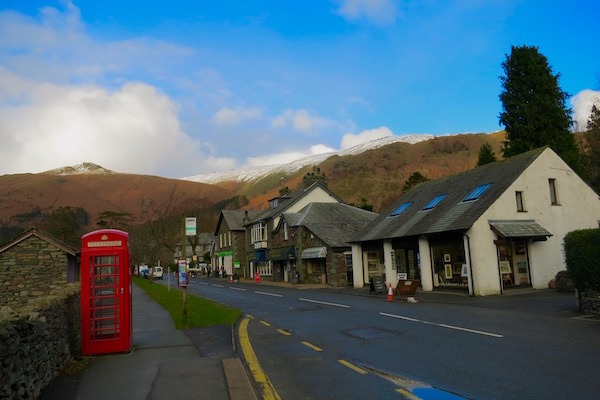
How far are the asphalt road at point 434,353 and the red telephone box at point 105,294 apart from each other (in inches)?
119

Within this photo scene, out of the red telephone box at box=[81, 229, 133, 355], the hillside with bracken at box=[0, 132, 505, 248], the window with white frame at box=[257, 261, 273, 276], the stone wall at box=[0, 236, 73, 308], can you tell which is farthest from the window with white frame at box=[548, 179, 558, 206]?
the hillside with bracken at box=[0, 132, 505, 248]

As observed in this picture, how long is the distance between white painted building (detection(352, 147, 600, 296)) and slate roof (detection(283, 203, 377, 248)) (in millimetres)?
10834

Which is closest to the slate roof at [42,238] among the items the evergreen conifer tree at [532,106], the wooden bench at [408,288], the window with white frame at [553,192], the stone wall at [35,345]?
the stone wall at [35,345]

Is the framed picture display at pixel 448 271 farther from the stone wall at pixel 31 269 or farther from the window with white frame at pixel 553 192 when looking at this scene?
the stone wall at pixel 31 269

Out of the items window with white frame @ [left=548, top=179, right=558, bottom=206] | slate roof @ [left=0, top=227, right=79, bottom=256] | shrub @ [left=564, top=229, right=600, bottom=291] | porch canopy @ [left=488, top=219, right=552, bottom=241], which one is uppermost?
window with white frame @ [left=548, top=179, right=558, bottom=206]

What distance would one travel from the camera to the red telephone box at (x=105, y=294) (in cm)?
941

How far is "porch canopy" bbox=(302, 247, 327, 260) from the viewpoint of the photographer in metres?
37.2

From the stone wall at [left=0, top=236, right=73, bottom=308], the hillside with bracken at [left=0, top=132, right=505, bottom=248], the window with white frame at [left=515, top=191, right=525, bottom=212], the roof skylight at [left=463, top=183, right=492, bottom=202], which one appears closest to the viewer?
the stone wall at [left=0, top=236, right=73, bottom=308]

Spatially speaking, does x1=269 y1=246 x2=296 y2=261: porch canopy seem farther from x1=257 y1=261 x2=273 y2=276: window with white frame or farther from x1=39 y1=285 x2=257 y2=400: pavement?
x1=39 y1=285 x2=257 y2=400: pavement

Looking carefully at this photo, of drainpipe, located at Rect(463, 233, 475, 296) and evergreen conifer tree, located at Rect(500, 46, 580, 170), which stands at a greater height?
evergreen conifer tree, located at Rect(500, 46, 580, 170)

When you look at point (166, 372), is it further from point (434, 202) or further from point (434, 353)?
point (434, 202)

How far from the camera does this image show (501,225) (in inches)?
877

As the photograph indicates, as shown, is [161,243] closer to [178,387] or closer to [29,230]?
[29,230]

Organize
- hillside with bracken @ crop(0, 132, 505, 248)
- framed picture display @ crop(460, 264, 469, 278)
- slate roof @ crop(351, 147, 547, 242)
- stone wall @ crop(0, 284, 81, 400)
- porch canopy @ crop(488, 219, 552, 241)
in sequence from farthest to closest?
hillside with bracken @ crop(0, 132, 505, 248) → slate roof @ crop(351, 147, 547, 242) → framed picture display @ crop(460, 264, 469, 278) → porch canopy @ crop(488, 219, 552, 241) → stone wall @ crop(0, 284, 81, 400)
